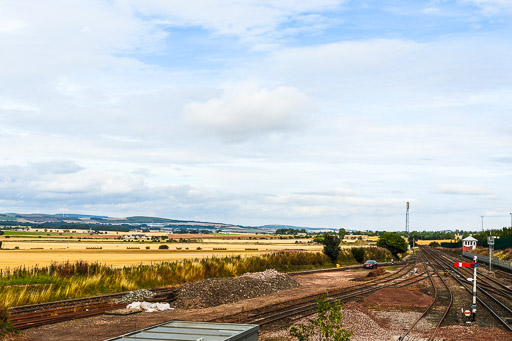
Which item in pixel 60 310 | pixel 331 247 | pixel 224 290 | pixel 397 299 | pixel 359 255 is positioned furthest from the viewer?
pixel 359 255

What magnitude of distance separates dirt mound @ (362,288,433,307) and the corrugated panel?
74.4 feet

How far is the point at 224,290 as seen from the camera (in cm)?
3325

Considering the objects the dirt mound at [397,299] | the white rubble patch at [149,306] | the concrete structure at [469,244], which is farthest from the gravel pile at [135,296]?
the concrete structure at [469,244]

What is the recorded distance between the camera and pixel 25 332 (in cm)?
2086

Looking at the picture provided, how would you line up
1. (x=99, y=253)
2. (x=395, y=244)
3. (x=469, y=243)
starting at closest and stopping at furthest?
1. (x=99, y=253)
2. (x=395, y=244)
3. (x=469, y=243)

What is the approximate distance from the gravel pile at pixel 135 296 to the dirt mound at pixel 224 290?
6.98 feet

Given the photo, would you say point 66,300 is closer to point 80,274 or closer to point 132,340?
point 80,274

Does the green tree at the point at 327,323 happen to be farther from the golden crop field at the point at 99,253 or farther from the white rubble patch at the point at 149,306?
the golden crop field at the point at 99,253

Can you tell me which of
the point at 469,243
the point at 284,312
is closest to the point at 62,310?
the point at 284,312

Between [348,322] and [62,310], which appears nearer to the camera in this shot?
[348,322]

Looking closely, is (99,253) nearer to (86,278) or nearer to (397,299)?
(86,278)

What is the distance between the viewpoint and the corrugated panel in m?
9.57

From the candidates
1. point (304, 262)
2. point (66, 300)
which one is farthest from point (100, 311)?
point (304, 262)

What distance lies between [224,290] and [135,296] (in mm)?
6383
